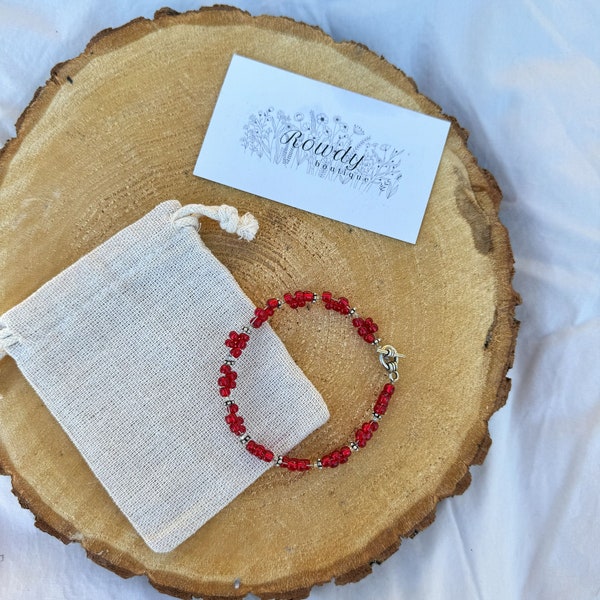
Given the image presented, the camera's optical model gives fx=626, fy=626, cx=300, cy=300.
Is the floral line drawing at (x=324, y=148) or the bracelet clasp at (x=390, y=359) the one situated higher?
the floral line drawing at (x=324, y=148)

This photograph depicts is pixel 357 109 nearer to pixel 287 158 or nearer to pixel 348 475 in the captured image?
pixel 287 158

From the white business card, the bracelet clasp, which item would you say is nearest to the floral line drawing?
the white business card

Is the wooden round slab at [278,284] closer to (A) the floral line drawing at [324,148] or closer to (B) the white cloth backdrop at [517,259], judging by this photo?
(A) the floral line drawing at [324,148]

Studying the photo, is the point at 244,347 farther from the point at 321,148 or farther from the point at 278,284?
the point at 321,148

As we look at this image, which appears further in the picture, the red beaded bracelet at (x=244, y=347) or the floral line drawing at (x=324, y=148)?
the floral line drawing at (x=324, y=148)

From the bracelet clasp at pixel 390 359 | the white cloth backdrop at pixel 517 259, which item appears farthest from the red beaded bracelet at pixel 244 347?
the white cloth backdrop at pixel 517 259

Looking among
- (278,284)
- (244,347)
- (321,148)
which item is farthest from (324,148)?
(244,347)

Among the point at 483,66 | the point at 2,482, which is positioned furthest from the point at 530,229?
the point at 2,482
